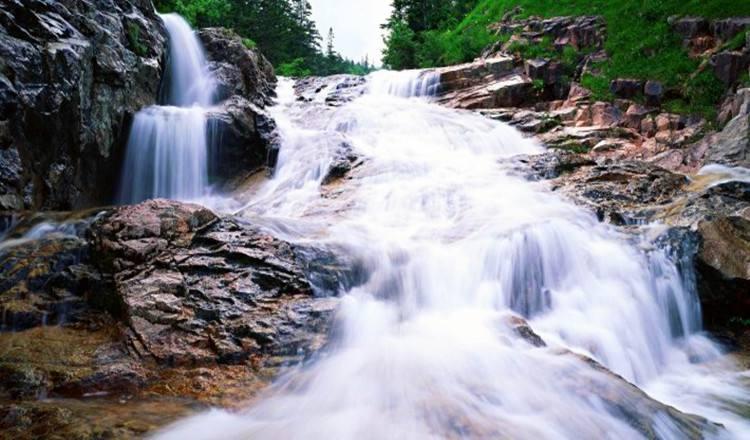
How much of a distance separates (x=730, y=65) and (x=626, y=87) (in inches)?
99.0

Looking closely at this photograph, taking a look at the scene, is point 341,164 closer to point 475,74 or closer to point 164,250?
point 164,250

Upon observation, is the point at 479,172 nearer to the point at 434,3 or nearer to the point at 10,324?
the point at 10,324

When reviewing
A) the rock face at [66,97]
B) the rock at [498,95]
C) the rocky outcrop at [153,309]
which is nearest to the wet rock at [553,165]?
the rocky outcrop at [153,309]

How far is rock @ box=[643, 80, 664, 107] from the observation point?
12.7 meters

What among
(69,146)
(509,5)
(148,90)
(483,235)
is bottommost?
(483,235)

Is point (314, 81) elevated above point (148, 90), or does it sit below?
above

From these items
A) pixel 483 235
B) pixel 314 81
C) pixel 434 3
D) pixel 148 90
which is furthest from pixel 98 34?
pixel 434 3

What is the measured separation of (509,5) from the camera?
21.6 meters

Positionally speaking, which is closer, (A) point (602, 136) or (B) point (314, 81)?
(A) point (602, 136)

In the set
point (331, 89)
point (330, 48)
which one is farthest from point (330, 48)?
point (331, 89)

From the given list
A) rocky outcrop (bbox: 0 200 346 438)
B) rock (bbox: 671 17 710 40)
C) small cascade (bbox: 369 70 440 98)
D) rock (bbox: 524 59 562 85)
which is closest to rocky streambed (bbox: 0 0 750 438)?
rocky outcrop (bbox: 0 200 346 438)

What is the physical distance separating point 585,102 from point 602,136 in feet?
7.71

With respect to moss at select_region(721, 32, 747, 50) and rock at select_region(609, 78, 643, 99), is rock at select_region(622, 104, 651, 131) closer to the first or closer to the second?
rock at select_region(609, 78, 643, 99)

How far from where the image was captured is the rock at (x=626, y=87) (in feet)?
43.9
